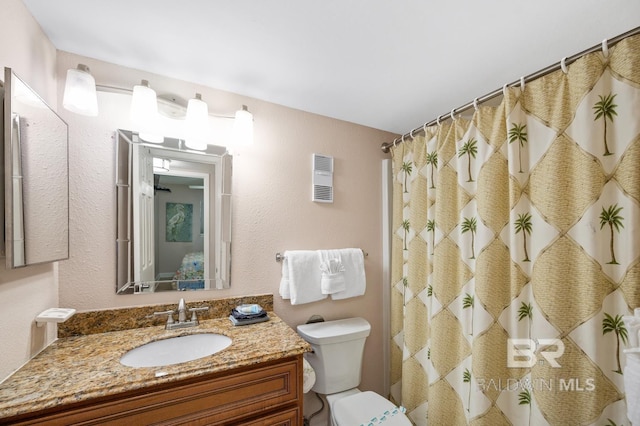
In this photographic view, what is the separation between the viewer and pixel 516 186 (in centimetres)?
114

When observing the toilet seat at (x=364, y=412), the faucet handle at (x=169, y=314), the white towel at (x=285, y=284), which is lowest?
the toilet seat at (x=364, y=412)

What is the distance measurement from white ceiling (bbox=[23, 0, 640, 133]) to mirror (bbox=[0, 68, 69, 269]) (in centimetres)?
41

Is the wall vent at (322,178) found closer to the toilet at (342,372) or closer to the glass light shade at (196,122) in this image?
the glass light shade at (196,122)

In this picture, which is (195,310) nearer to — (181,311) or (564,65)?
(181,311)

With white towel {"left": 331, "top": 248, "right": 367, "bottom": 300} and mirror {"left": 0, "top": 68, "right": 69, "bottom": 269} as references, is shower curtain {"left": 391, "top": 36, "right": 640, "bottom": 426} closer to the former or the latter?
white towel {"left": 331, "top": 248, "right": 367, "bottom": 300}

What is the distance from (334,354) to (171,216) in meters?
1.21

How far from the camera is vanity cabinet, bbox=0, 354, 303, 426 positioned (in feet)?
2.40

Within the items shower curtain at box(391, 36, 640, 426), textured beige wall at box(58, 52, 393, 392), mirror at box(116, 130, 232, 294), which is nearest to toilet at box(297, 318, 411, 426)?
textured beige wall at box(58, 52, 393, 392)

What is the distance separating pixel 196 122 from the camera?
1261 mm

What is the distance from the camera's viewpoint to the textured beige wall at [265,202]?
115cm

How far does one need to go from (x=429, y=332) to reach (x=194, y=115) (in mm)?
1828

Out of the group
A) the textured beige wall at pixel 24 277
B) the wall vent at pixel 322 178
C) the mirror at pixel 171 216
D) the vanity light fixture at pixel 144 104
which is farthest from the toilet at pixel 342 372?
the vanity light fixture at pixel 144 104

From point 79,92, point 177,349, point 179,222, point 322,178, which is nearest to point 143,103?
point 79,92

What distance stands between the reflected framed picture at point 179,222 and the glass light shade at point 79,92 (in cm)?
52
